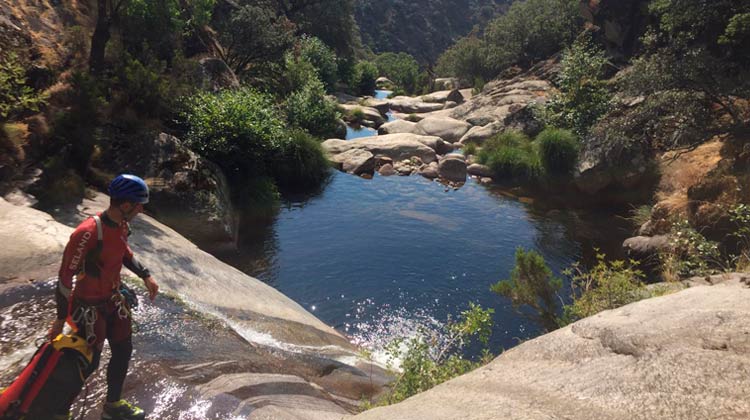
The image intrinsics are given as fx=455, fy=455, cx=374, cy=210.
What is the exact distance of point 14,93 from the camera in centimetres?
981

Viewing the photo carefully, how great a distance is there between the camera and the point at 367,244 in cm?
1427

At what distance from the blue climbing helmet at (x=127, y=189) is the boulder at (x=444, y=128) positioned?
1018 inches

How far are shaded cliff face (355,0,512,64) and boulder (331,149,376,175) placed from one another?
101 meters

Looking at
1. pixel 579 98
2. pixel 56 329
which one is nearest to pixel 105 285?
pixel 56 329

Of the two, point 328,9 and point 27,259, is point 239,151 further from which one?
point 328,9

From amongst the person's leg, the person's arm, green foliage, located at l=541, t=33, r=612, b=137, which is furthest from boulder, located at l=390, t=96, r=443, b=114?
the person's leg

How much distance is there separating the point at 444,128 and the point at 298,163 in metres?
14.5

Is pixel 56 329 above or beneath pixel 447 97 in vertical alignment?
beneath

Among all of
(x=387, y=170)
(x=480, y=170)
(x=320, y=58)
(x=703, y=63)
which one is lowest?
(x=387, y=170)

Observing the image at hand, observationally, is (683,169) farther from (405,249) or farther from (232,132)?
(232,132)

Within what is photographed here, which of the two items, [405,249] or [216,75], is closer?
[405,249]

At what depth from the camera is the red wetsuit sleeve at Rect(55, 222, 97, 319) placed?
12.7 ft

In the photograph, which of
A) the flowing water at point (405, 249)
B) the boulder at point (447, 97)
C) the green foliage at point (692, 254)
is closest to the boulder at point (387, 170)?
the flowing water at point (405, 249)

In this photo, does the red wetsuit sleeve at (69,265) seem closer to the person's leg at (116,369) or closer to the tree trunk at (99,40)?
the person's leg at (116,369)
